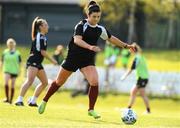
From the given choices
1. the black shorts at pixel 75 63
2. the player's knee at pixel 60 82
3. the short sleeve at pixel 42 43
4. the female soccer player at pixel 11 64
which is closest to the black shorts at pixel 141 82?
the female soccer player at pixel 11 64

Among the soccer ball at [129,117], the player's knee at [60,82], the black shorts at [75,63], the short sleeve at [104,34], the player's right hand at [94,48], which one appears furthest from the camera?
the player's knee at [60,82]

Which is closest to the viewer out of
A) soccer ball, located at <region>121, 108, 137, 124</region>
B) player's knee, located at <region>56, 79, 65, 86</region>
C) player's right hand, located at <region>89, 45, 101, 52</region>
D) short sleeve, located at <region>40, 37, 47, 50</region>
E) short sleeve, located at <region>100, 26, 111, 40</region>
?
player's right hand, located at <region>89, 45, 101, 52</region>

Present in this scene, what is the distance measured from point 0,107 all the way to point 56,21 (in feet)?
168

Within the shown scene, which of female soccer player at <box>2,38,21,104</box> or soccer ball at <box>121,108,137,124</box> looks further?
female soccer player at <box>2,38,21,104</box>

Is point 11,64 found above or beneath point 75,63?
above

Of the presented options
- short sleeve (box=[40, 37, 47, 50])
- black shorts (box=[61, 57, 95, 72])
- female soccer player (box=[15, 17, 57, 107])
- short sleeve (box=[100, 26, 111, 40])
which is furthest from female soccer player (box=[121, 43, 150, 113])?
black shorts (box=[61, 57, 95, 72])

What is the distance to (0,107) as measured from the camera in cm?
1719

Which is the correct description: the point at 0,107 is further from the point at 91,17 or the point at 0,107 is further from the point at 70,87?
the point at 70,87

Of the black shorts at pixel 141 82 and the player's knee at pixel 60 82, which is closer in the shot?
the player's knee at pixel 60 82

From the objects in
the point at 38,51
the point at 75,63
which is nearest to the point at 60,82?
the point at 75,63

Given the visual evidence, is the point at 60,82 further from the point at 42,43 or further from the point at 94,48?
the point at 42,43

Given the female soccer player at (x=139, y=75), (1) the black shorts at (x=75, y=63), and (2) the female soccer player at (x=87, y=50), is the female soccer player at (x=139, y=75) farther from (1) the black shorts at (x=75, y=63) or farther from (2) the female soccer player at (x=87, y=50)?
(1) the black shorts at (x=75, y=63)

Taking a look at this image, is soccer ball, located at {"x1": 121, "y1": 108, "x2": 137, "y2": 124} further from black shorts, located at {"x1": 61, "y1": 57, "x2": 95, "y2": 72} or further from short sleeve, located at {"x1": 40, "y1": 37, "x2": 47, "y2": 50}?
short sleeve, located at {"x1": 40, "y1": 37, "x2": 47, "y2": 50}

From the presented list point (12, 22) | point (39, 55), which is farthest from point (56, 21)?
point (39, 55)
